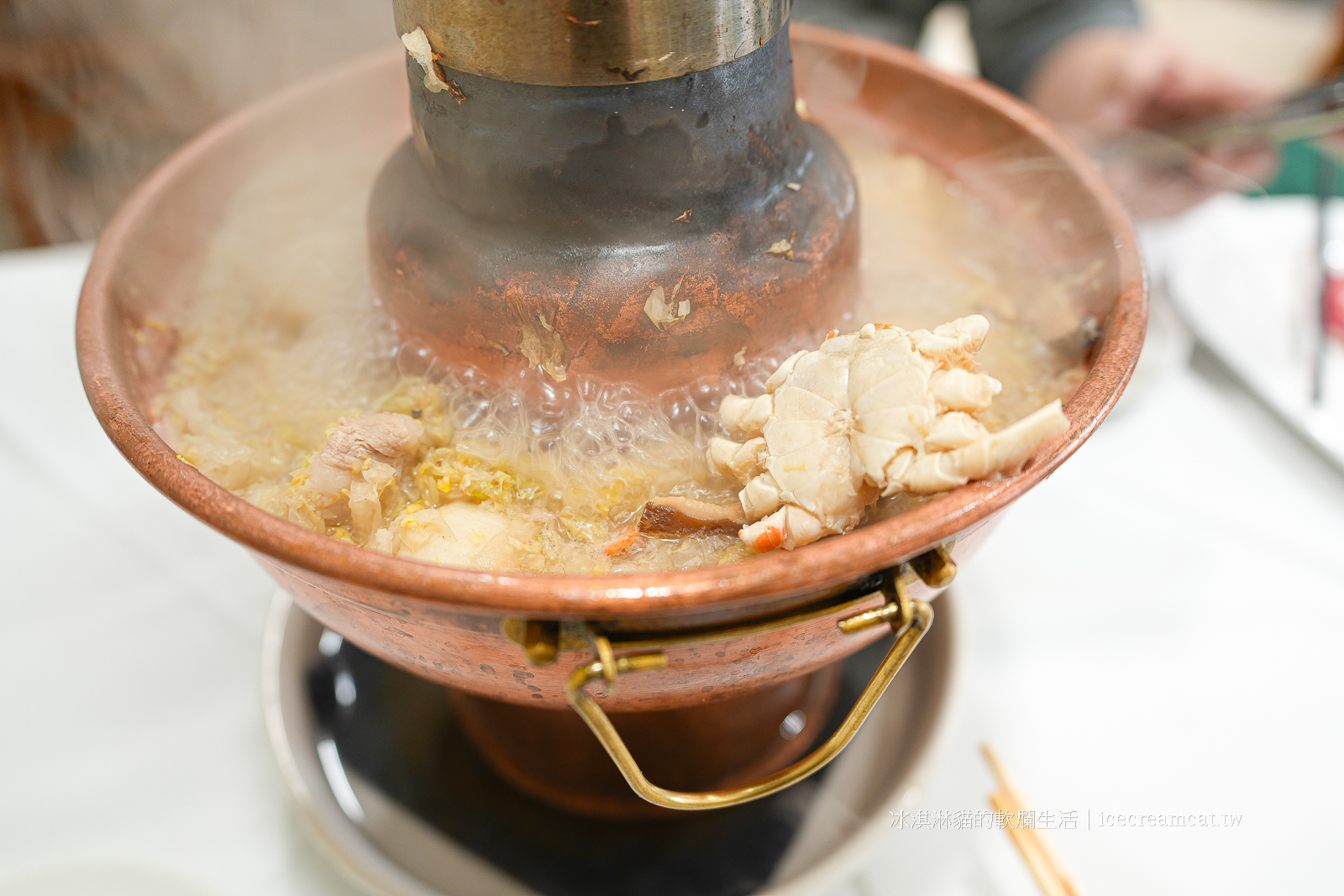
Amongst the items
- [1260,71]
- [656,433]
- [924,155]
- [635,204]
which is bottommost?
[1260,71]

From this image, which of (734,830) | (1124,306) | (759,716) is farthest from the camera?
(759,716)

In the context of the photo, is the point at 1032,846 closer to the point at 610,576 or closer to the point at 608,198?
the point at 610,576

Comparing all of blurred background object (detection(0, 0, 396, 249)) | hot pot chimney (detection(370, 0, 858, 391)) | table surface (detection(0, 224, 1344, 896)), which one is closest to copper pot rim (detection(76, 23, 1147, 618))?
hot pot chimney (detection(370, 0, 858, 391))

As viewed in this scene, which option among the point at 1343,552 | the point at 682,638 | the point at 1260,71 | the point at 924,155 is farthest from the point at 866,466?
the point at 1260,71

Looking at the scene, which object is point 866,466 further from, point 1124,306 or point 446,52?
point 446,52

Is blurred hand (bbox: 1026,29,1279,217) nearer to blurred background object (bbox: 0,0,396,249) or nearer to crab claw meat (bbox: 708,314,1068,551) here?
crab claw meat (bbox: 708,314,1068,551)

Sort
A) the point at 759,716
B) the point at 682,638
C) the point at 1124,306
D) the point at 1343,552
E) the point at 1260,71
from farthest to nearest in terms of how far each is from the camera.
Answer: the point at 1260,71
the point at 1343,552
the point at 759,716
the point at 1124,306
the point at 682,638

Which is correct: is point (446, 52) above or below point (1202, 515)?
above
